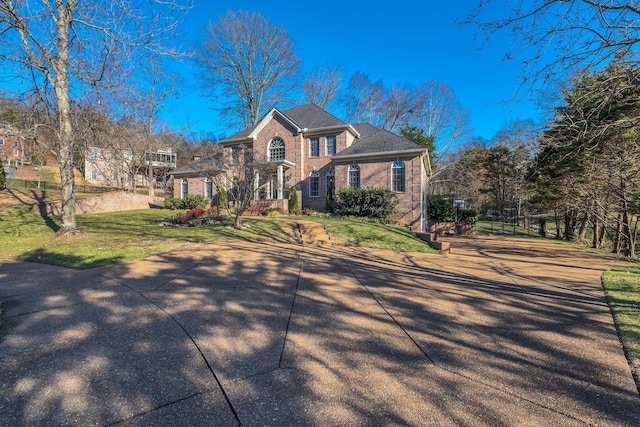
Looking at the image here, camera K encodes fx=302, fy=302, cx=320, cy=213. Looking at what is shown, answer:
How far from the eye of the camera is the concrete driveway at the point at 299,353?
2.08m

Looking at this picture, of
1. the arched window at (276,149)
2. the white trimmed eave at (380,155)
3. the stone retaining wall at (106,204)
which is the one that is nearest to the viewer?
the stone retaining wall at (106,204)

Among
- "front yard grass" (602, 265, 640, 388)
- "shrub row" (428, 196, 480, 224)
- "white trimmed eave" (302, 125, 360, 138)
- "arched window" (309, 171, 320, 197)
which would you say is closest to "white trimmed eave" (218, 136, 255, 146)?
"white trimmed eave" (302, 125, 360, 138)

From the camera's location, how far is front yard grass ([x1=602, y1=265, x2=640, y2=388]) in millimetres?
2996

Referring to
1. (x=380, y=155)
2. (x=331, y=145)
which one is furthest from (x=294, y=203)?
(x=380, y=155)

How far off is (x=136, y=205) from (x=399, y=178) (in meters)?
18.6

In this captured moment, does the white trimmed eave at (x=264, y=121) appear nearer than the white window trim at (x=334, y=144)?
No

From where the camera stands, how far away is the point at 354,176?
20.4 m

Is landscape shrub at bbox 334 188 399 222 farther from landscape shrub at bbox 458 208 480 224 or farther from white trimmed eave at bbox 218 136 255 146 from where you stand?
white trimmed eave at bbox 218 136 255 146

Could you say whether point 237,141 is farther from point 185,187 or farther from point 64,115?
point 64,115

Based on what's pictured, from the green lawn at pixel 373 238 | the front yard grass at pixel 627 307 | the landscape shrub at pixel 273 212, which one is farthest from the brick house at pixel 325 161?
the front yard grass at pixel 627 307

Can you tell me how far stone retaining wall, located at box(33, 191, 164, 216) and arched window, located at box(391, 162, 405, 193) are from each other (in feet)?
59.6

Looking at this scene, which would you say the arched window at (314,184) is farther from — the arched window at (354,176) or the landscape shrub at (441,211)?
the landscape shrub at (441,211)

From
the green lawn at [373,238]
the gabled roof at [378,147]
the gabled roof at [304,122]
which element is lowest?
the green lawn at [373,238]

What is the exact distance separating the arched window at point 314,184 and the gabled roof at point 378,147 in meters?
2.73
